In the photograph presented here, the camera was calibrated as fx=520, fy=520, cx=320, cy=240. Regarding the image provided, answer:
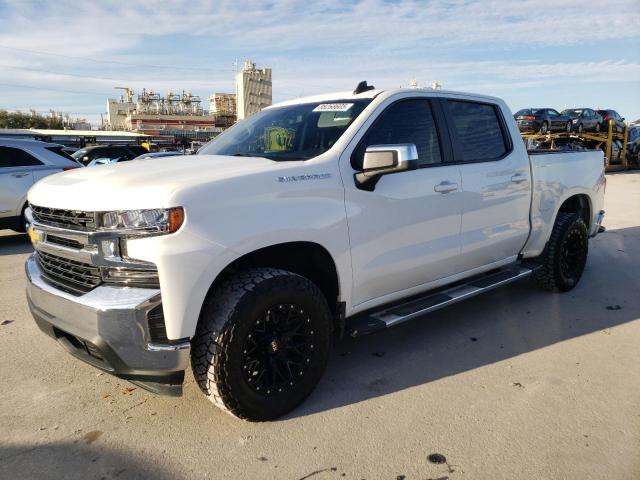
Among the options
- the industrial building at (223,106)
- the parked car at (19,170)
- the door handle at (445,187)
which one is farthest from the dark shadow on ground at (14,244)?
A: the industrial building at (223,106)

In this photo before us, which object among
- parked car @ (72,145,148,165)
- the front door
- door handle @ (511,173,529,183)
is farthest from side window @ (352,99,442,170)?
parked car @ (72,145,148,165)

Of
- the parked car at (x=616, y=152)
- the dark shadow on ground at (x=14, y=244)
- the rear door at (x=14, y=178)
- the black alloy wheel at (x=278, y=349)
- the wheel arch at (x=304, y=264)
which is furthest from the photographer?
the parked car at (x=616, y=152)

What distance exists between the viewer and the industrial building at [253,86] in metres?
97.9

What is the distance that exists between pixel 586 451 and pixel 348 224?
1.73 m

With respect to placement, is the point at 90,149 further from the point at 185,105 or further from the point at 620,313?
the point at 185,105

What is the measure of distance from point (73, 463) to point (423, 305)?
2333 mm

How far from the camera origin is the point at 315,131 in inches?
137

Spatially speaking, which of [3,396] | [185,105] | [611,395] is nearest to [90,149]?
[3,396]

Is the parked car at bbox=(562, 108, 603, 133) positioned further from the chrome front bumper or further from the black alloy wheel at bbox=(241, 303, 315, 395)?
the chrome front bumper

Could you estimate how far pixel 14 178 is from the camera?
830 cm

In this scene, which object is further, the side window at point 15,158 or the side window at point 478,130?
the side window at point 15,158

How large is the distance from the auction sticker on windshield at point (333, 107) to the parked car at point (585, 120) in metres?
22.8

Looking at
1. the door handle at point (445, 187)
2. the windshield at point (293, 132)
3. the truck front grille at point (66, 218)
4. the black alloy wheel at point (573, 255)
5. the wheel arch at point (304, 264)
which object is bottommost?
the black alloy wheel at point (573, 255)

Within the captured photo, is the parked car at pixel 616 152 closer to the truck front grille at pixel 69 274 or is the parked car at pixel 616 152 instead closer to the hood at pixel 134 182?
the hood at pixel 134 182
